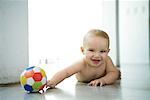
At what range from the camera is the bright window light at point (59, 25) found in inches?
80.1

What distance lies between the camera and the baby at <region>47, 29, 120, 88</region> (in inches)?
53.0

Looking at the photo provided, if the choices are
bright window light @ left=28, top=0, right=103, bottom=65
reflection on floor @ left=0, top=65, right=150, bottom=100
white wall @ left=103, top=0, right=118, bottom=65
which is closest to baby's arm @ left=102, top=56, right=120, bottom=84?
reflection on floor @ left=0, top=65, right=150, bottom=100

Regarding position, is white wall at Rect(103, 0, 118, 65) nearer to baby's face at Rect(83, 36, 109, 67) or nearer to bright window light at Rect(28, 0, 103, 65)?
bright window light at Rect(28, 0, 103, 65)

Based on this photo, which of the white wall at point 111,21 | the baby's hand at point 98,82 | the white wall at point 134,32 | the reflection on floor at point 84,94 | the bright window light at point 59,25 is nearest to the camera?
the reflection on floor at point 84,94

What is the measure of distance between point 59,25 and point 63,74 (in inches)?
39.8

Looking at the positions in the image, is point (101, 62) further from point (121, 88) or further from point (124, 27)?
point (124, 27)

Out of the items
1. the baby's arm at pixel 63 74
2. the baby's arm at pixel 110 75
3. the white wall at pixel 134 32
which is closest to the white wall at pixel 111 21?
the white wall at pixel 134 32

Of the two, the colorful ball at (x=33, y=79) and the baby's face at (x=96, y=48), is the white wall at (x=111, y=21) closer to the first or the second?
the baby's face at (x=96, y=48)

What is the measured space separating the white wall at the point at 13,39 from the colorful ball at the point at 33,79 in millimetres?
323

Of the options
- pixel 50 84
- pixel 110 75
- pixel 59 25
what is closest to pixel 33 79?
pixel 50 84

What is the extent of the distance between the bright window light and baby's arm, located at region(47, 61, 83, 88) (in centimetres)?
57

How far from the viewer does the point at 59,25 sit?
7.54 ft

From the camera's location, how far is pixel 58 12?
7.37ft

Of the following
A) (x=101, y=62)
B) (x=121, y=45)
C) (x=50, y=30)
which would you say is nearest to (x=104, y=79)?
(x=101, y=62)
